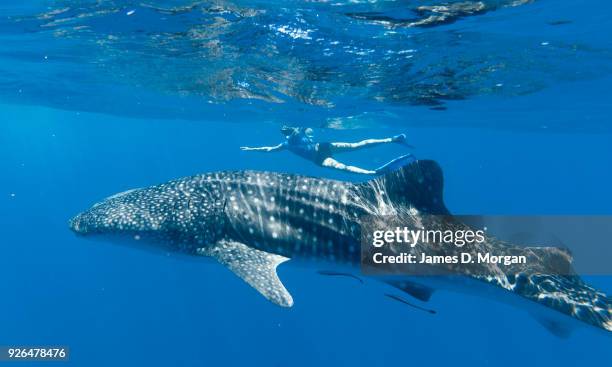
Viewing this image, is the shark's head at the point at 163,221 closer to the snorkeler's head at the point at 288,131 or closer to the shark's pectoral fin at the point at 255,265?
the shark's pectoral fin at the point at 255,265

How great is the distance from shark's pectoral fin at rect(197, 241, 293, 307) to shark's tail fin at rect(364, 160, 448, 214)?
222 cm

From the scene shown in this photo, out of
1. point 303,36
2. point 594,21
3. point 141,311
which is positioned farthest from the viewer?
point 141,311

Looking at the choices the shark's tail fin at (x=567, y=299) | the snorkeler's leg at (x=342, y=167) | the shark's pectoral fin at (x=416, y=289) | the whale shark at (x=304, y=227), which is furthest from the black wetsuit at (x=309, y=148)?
the shark's tail fin at (x=567, y=299)

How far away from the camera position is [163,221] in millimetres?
7668

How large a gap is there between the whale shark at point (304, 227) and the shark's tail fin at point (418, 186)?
0.02m

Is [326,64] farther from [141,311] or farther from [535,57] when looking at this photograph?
[141,311]

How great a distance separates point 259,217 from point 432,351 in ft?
72.9

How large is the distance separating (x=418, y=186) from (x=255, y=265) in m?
3.00

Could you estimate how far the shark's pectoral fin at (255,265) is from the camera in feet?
20.4

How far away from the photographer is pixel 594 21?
11.4 m

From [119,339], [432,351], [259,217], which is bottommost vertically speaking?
[119,339]

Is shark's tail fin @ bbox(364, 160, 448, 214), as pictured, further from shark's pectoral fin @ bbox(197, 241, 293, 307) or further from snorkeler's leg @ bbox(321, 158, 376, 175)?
snorkeler's leg @ bbox(321, 158, 376, 175)

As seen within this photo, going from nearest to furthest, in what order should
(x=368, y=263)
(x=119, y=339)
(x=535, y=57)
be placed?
(x=368, y=263) → (x=535, y=57) → (x=119, y=339)

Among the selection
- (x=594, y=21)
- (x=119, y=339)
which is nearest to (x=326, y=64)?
(x=594, y=21)
